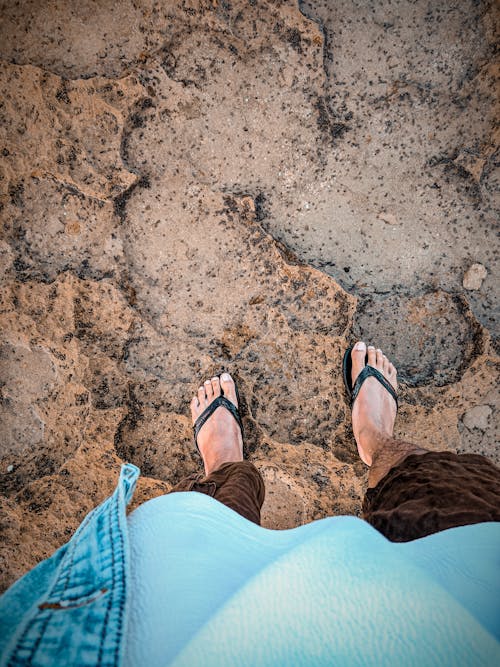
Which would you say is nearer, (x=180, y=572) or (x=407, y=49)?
(x=180, y=572)

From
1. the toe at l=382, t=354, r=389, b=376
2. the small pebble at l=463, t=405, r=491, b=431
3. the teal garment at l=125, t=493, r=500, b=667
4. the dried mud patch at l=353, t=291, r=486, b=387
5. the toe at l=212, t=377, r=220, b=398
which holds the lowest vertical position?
the teal garment at l=125, t=493, r=500, b=667

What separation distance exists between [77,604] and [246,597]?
25 centimetres

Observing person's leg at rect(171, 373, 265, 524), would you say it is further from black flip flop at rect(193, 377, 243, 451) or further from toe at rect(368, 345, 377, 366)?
toe at rect(368, 345, 377, 366)

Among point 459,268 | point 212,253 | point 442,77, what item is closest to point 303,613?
point 212,253

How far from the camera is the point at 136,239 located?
1431mm

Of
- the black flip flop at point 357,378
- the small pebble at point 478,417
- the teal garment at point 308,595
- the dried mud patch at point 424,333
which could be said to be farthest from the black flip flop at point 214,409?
the small pebble at point 478,417

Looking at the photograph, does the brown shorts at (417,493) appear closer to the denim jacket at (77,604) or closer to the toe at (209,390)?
the toe at (209,390)

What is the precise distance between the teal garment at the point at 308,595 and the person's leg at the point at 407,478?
0.09m

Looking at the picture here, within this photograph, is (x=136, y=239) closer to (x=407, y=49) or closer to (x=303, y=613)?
(x=407, y=49)

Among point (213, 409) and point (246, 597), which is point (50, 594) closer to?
point (246, 597)

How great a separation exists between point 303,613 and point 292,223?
1114 mm

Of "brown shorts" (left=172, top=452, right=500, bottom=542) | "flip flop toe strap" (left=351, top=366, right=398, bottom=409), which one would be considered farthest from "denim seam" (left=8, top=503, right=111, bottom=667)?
"flip flop toe strap" (left=351, top=366, right=398, bottom=409)

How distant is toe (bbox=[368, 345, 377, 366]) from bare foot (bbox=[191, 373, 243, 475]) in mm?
467

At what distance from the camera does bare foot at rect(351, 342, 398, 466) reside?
1434 mm
